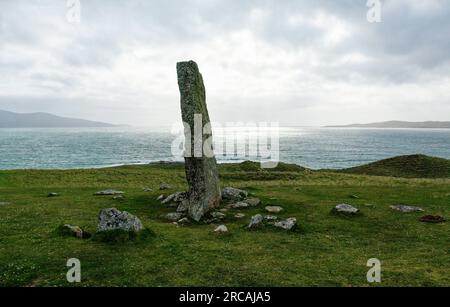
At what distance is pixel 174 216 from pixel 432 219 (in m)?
18.6

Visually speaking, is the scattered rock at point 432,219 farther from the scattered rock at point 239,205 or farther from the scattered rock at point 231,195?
the scattered rock at point 231,195

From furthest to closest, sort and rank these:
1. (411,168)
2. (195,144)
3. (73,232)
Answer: (411,168) → (195,144) → (73,232)

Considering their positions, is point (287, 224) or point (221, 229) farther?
point (287, 224)

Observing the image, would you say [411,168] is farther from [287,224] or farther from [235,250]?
[235,250]

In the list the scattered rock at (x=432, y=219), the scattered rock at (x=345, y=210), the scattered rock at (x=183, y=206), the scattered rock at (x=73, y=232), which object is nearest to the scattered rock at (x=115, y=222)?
the scattered rock at (x=73, y=232)

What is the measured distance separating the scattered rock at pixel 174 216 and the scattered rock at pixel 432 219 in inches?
686

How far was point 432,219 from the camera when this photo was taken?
23922 mm

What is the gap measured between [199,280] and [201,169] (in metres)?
13.2

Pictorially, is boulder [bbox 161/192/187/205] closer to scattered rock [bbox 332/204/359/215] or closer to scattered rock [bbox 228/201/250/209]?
scattered rock [bbox 228/201/250/209]

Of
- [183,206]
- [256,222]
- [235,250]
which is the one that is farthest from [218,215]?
[235,250]

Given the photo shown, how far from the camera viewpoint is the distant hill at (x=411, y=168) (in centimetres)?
7658

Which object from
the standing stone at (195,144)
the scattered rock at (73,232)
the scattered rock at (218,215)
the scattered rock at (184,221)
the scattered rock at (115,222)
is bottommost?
the scattered rock at (184,221)

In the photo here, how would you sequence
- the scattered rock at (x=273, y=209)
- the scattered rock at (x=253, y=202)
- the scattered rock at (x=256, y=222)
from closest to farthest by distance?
the scattered rock at (x=256, y=222) < the scattered rock at (x=273, y=209) < the scattered rock at (x=253, y=202)
